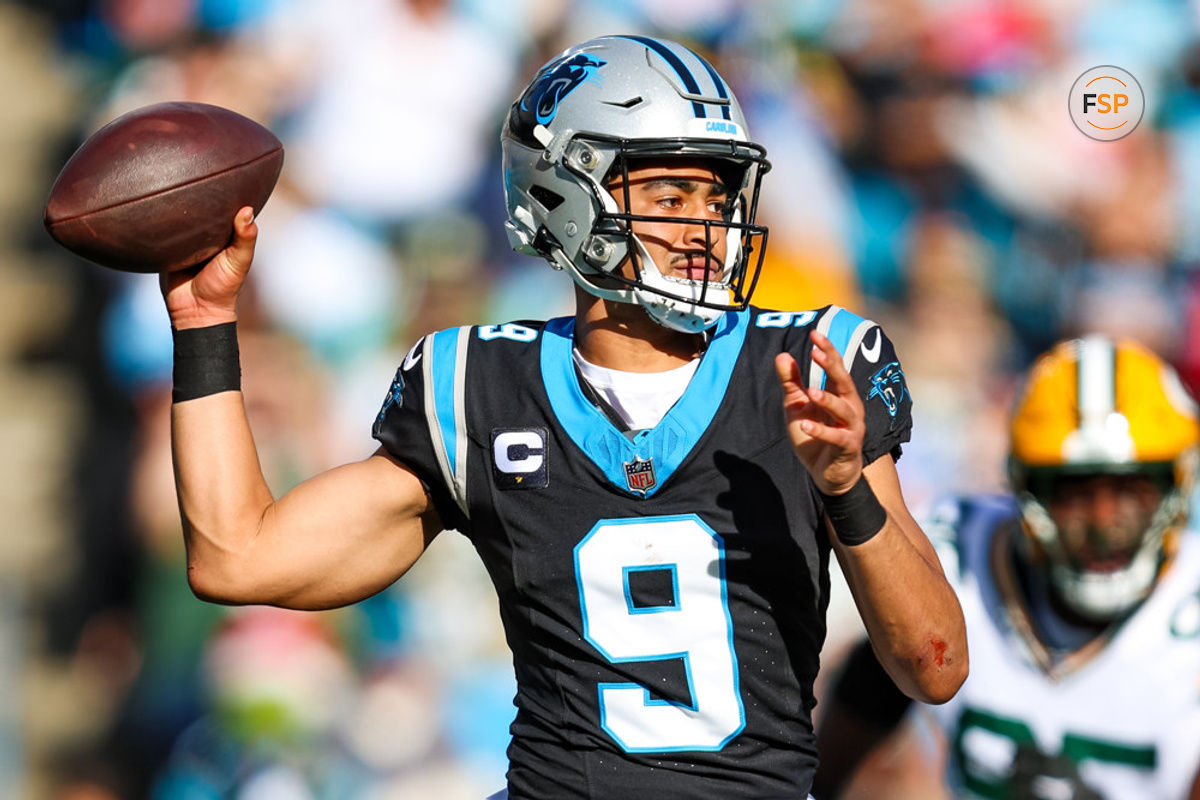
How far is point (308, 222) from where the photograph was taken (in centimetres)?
496

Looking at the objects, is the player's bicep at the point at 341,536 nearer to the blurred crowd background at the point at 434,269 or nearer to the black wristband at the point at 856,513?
the black wristband at the point at 856,513

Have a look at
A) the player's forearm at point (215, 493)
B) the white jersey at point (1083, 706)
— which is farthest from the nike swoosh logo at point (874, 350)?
the white jersey at point (1083, 706)

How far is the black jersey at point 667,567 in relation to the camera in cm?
212

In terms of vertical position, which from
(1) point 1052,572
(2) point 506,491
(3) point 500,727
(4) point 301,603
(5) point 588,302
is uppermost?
(5) point 588,302

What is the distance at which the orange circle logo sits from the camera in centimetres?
474

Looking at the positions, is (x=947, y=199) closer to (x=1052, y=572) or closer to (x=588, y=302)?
(x=1052, y=572)

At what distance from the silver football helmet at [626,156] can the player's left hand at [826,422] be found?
331 millimetres

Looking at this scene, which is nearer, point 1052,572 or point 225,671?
point 1052,572

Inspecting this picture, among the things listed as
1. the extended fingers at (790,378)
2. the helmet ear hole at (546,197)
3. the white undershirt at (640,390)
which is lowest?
the white undershirt at (640,390)

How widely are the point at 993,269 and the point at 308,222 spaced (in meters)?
2.43

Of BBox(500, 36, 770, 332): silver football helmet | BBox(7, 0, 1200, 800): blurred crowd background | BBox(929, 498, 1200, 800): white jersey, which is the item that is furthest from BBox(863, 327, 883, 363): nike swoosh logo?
BBox(7, 0, 1200, 800): blurred crowd background

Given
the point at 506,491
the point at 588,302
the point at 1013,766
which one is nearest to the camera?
the point at 506,491

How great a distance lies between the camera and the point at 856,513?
197 cm

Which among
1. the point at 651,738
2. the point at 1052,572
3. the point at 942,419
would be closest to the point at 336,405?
the point at 942,419
